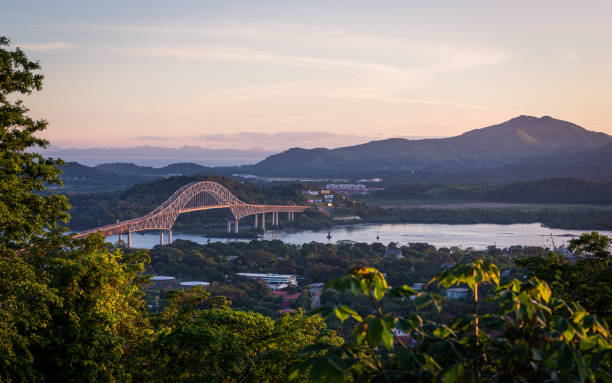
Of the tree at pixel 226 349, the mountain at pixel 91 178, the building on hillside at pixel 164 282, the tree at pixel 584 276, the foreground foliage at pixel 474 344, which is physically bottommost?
the building on hillside at pixel 164 282

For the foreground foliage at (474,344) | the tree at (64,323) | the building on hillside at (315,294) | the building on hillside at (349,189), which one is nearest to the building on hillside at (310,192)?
the building on hillside at (349,189)

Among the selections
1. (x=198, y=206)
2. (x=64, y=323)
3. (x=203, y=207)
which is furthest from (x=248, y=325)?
(x=198, y=206)

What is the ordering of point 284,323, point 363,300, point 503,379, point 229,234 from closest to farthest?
point 503,379, point 284,323, point 363,300, point 229,234

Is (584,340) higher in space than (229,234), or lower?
higher

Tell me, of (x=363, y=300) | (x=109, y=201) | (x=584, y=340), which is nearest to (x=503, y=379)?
(x=584, y=340)

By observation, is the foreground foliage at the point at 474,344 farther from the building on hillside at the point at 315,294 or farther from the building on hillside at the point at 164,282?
the building on hillside at the point at 164,282

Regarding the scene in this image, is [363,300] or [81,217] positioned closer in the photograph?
[363,300]

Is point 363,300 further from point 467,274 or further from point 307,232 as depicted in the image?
point 307,232
